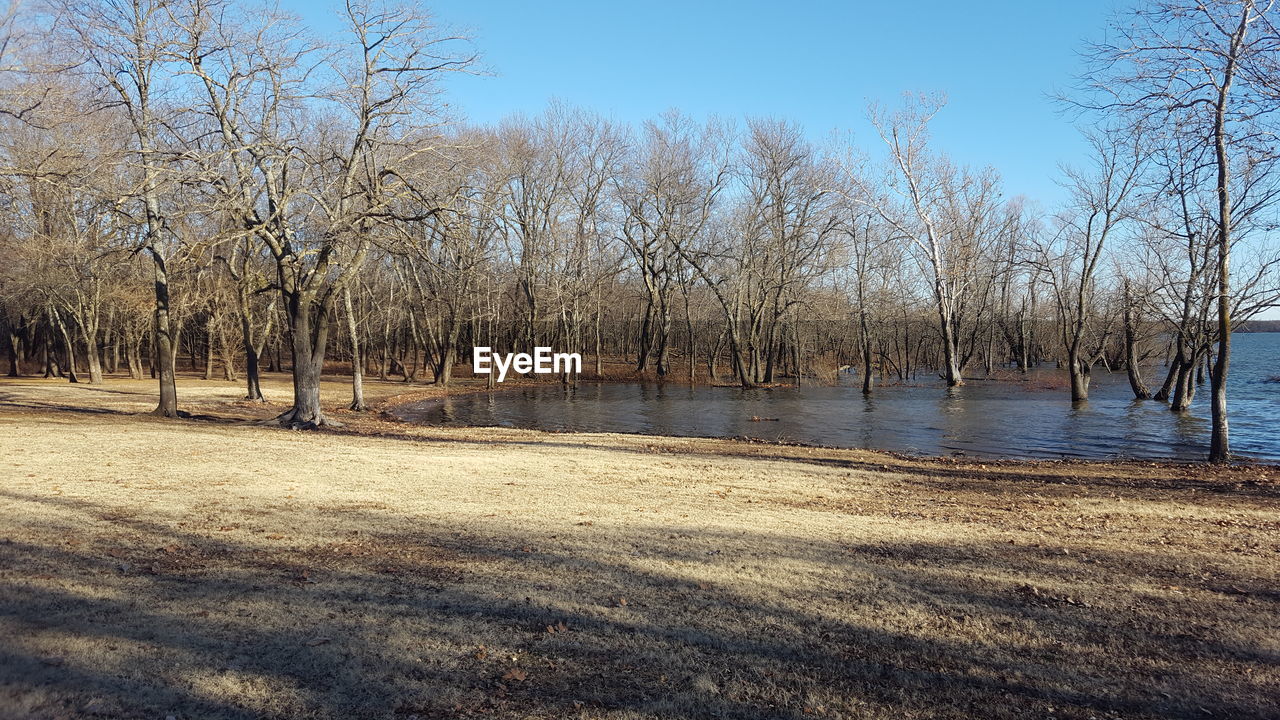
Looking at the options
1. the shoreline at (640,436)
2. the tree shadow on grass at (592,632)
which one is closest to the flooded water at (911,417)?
the shoreline at (640,436)

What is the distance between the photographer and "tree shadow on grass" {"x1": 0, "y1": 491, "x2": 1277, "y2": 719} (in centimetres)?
377

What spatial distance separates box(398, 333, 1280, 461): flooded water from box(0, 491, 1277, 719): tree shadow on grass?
1233 centimetres

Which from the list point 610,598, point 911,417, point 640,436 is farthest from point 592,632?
point 911,417

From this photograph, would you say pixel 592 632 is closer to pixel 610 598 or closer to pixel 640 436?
pixel 610 598

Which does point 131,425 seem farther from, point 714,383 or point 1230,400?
point 1230,400

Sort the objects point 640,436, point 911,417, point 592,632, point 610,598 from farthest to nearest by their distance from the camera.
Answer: point 911,417
point 640,436
point 610,598
point 592,632

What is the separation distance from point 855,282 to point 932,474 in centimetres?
2840

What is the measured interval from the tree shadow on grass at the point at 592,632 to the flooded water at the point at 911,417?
1233 centimetres

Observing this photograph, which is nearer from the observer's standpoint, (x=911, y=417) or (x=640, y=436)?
(x=640, y=436)

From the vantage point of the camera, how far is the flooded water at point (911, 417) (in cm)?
1870

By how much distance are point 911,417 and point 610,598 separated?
22.4 m

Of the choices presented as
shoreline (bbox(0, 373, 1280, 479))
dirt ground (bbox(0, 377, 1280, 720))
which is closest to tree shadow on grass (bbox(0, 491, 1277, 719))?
dirt ground (bbox(0, 377, 1280, 720))

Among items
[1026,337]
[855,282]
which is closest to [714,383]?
[855,282]

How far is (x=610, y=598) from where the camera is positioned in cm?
521
